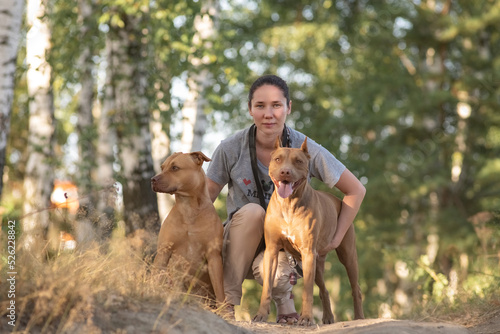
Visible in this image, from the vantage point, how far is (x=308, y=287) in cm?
521

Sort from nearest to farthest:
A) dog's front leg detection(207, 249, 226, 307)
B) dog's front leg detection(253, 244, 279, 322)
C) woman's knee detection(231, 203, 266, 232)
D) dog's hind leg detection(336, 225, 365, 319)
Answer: dog's front leg detection(253, 244, 279, 322), dog's front leg detection(207, 249, 226, 307), woman's knee detection(231, 203, 266, 232), dog's hind leg detection(336, 225, 365, 319)

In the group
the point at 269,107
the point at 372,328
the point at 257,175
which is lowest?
the point at 372,328

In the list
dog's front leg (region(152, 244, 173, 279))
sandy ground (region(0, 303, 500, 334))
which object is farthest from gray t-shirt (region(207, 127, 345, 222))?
sandy ground (region(0, 303, 500, 334))

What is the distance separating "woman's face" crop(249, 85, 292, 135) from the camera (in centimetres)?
584

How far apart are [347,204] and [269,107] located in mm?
1151

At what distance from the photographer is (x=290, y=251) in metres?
5.61

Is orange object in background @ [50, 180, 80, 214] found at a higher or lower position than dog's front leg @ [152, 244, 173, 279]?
higher

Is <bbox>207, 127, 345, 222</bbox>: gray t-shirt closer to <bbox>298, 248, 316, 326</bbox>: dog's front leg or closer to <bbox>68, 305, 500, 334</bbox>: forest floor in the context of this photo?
<bbox>298, 248, 316, 326</bbox>: dog's front leg

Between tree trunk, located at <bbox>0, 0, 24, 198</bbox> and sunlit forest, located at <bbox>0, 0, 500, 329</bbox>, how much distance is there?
0.02 metres

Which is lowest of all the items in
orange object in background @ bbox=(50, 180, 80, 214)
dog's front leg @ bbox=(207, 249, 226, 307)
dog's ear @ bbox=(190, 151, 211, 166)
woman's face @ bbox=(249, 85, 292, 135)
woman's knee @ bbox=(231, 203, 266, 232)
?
dog's front leg @ bbox=(207, 249, 226, 307)

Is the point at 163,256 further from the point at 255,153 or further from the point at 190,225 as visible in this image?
the point at 255,153

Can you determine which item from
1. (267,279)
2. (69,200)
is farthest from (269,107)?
(69,200)

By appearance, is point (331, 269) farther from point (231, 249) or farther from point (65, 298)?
point (65, 298)

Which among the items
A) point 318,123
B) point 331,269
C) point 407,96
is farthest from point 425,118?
point 331,269
